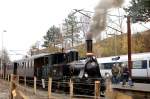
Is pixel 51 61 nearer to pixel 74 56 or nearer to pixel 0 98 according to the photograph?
pixel 74 56

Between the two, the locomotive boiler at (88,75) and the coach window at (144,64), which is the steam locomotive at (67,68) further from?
the coach window at (144,64)


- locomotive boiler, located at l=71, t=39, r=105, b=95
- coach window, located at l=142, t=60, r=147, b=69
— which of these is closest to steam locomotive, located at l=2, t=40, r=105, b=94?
locomotive boiler, located at l=71, t=39, r=105, b=95

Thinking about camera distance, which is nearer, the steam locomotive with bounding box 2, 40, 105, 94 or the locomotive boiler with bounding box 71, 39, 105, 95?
the locomotive boiler with bounding box 71, 39, 105, 95

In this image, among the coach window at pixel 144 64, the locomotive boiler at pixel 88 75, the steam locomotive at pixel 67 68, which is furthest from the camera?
the coach window at pixel 144 64

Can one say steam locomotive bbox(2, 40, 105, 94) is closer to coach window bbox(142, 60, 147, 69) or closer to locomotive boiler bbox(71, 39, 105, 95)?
locomotive boiler bbox(71, 39, 105, 95)

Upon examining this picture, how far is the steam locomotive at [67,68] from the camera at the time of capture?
19327 mm

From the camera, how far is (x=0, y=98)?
18.2 meters

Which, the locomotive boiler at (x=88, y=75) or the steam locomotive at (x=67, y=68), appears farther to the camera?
the steam locomotive at (x=67, y=68)

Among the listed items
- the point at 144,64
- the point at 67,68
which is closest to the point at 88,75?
the point at 67,68

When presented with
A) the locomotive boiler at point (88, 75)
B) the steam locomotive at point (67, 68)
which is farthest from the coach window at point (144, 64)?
the locomotive boiler at point (88, 75)

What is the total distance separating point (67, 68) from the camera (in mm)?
22812

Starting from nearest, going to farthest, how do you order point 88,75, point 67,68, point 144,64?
point 88,75
point 67,68
point 144,64

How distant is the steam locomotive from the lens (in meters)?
19.3

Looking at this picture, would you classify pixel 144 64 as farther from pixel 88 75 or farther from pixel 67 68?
pixel 88 75
